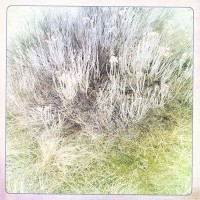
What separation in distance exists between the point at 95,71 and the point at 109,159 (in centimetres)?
22

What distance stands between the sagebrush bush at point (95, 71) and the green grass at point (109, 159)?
33mm

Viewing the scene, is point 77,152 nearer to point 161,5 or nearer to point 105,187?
point 105,187

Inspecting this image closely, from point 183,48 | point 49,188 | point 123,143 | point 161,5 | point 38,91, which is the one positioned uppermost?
point 161,5

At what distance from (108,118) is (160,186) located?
0.70ft

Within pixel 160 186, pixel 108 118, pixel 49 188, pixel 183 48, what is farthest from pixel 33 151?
pixel 183 48

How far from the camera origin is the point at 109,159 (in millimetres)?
698

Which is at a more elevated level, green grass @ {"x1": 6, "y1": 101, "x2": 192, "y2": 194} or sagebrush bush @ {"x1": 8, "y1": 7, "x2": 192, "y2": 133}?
sagebrush bush @ {"x1": 8, "y1": 7, "x2": 192, "y2": 133}

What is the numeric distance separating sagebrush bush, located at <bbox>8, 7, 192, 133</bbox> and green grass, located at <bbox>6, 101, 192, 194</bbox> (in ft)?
0.11

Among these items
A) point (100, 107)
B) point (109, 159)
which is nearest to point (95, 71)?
point (100, 107)

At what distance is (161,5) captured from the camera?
0.71 m

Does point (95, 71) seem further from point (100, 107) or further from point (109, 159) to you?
point (109, 159)

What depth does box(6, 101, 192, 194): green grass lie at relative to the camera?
699 millimetres

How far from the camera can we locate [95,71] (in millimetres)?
704

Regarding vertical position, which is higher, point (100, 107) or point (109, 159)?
point (100, 107)
